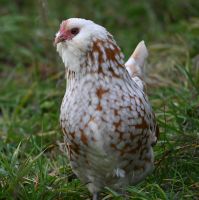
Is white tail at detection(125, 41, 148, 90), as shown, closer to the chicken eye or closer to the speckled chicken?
the speckled chicken

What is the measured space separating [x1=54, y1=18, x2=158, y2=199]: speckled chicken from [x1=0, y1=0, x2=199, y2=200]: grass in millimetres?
196

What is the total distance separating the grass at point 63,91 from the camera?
162 inches

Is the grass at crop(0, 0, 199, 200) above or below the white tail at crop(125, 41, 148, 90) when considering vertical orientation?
below

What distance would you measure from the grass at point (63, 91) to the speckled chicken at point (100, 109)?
7.7 inches

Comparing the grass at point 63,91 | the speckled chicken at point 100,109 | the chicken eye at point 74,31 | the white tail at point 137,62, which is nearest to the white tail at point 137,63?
the white tail at point 137,62

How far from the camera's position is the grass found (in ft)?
13.5

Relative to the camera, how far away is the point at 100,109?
12.1 ft

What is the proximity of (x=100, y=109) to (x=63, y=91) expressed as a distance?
2274 millimetres

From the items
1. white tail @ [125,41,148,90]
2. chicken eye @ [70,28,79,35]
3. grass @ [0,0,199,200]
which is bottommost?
grass @ [0,0,199,200]

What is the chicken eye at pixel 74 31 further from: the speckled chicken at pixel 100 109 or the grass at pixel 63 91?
the grass at pixel 63 91

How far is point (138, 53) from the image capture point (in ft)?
15.4

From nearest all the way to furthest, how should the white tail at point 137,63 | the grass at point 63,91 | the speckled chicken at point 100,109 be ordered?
the speckled chicken at point 100,109, the grass at point 63,91, the white tail at point 137,63

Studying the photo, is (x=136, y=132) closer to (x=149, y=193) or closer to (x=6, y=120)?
(x=149, y=193)

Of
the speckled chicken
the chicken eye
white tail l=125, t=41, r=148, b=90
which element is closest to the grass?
the speckled chicken
